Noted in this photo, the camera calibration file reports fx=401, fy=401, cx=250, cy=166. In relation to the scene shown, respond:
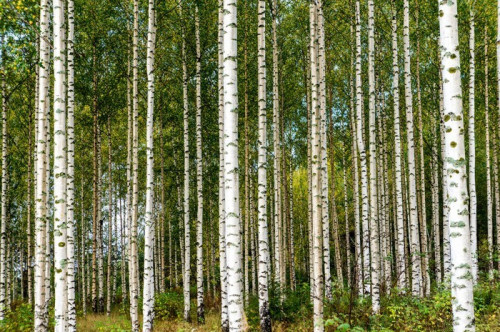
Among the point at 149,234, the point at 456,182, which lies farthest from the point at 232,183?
the point at 149,234

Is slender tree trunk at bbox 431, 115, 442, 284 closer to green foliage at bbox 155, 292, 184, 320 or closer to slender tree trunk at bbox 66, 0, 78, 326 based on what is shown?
green foliage at bbox 155, 292, 184, 320

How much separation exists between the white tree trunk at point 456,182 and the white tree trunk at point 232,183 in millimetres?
2504

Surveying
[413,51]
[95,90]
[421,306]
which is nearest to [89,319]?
[95,90]

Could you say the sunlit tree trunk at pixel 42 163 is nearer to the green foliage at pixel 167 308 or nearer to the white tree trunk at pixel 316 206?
the white tree trunk at pixel 316 206

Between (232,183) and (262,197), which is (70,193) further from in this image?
(232,183)

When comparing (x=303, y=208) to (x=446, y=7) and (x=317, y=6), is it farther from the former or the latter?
(x=446, y=7)

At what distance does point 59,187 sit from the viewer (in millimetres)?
6309

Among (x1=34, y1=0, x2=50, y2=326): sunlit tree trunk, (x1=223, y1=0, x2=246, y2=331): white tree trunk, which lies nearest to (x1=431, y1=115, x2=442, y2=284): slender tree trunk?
(x1=223, y1=0, x2=246, y2=331): white tree trunk

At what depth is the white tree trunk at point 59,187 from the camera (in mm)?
6162

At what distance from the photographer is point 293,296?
12.9m

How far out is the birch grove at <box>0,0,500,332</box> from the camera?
246 inches

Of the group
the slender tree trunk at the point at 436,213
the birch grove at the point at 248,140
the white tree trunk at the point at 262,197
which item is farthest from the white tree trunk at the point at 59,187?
the slender tree trunk at the point at 436,213

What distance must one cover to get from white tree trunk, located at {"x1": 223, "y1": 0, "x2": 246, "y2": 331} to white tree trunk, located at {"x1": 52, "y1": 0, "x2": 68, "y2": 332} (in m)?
2.78

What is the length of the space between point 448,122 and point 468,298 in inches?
77.1
